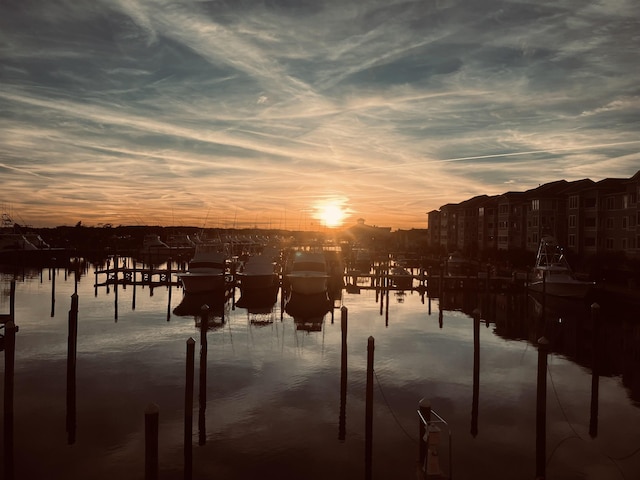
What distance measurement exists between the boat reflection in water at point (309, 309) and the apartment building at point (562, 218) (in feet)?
89.4

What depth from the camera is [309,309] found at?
43.3 meters

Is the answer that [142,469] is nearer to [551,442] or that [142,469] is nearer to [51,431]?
[51,431]

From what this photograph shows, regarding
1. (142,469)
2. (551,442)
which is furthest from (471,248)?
(142,469)

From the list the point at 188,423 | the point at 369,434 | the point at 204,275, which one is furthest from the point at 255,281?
the point at 188,423

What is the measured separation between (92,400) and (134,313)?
21.6m

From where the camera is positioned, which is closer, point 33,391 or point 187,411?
point 187,411

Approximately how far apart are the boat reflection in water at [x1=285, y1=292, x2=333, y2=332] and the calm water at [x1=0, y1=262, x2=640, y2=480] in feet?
3.16

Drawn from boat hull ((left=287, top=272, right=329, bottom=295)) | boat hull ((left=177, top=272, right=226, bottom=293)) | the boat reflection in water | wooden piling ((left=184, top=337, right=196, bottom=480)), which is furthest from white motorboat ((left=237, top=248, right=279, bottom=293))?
wooden piling ((left=184, top=337, right=196, bottom=480))

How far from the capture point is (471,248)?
99438 millimetres

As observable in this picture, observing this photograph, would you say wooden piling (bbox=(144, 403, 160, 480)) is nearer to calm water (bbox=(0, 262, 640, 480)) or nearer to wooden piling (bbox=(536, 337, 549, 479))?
calm water (bbox=(0, 262, 640, 480))

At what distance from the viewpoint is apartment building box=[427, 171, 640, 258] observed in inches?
2275

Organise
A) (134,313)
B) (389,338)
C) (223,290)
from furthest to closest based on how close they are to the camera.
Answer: (223,290) → (134,313) → (389,338)

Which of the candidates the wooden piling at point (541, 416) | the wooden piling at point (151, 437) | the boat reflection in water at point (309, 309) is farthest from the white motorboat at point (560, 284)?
the wooden piling at point (151, 437)

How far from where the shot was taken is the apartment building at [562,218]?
190 feet
